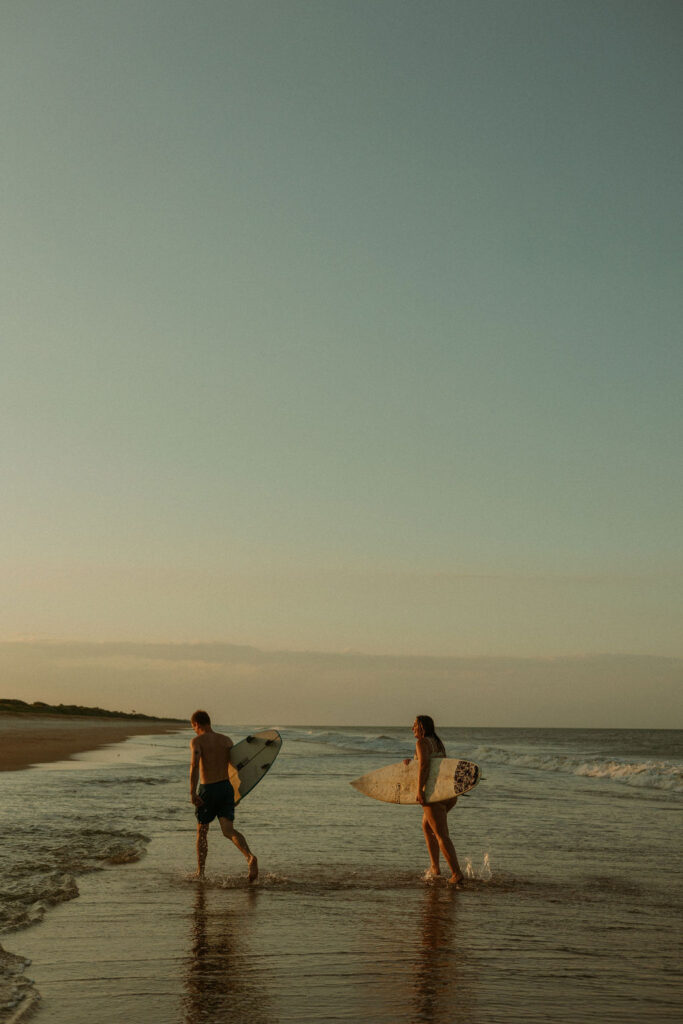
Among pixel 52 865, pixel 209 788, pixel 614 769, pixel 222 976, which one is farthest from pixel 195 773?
pixel 614 769

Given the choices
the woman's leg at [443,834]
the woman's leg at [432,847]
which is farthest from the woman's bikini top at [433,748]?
the woman's leg at [432,847]

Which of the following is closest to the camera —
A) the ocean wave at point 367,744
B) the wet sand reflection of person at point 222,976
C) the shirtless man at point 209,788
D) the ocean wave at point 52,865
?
the wet sand reflection of person at point 222,976

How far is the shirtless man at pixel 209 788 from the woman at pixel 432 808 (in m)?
1.93

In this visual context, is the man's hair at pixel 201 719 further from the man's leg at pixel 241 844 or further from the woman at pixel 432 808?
the woman at pixel 432 808

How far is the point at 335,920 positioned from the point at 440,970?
169 cm

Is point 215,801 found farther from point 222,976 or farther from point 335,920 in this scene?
point 222,976

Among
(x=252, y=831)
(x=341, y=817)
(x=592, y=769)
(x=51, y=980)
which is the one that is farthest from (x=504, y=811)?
(x=592, y=769)

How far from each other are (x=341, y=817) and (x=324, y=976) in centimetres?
927

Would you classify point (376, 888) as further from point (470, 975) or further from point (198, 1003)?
point (198, 1003)

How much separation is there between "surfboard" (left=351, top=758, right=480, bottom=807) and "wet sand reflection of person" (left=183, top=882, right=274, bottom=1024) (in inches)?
111

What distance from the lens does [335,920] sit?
7496 millimetres

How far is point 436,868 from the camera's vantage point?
958 centimetres

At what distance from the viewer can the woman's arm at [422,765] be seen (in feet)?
31.6

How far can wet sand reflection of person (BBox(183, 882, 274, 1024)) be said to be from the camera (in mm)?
5027
